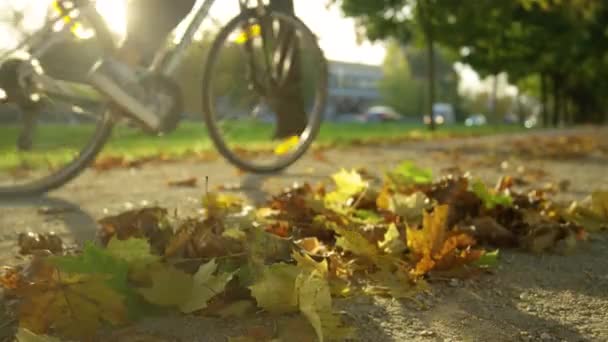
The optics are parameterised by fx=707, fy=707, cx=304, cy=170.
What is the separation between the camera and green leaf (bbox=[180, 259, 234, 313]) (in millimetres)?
1512

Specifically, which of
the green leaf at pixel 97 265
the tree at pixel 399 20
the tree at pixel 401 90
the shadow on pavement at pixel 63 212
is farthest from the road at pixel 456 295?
the tree at pixel 401 90

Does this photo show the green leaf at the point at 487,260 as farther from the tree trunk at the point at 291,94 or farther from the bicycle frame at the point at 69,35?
the tree trunk at the point at 291,94

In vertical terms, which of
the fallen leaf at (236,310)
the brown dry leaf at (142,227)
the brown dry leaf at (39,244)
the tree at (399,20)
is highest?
the tree at (399,20)

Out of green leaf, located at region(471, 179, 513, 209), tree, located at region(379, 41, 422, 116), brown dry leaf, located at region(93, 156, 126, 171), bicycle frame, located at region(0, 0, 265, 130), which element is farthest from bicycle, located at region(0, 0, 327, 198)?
tree, located at region(379, 41, 422, 116)

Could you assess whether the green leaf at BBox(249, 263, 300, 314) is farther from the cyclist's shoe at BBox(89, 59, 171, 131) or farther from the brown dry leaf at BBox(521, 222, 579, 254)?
the cyclist's shoe at BBox(89, 59, 171, 131)

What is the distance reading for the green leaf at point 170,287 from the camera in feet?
4.99

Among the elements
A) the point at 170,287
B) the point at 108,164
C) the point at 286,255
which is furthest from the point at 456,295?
the point at 108,164

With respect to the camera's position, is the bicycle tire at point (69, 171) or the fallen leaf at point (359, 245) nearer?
the fallen leaf at point (359, 245)

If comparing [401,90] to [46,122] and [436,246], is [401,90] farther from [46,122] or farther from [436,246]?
[436,246]

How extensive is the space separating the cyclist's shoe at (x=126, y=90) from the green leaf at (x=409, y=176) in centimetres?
117

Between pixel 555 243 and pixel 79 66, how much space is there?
7.77 ft

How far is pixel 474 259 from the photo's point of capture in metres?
1.92

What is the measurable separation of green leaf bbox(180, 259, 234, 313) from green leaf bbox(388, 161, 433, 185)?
59.9 inches

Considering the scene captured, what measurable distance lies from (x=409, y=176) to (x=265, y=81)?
1.52 meters
